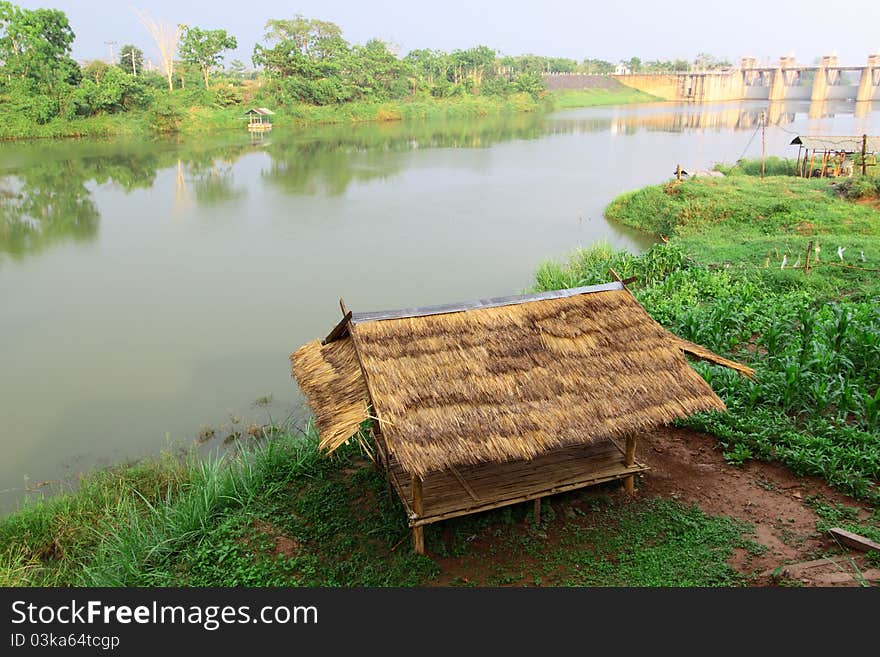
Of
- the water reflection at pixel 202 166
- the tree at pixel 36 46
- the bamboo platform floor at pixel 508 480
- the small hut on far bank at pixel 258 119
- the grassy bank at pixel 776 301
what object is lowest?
the bamboo platform floor at pixel 508 480

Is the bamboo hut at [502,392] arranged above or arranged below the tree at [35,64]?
below

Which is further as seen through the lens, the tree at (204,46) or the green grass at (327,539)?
the tree at (204,46)

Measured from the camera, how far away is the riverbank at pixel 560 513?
400cm

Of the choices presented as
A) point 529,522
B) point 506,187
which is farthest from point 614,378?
point 506,187

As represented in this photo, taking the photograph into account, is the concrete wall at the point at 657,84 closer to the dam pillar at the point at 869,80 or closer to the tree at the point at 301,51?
the dam pillar at the point at 869,80

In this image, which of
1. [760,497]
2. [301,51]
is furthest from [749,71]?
[760,497]

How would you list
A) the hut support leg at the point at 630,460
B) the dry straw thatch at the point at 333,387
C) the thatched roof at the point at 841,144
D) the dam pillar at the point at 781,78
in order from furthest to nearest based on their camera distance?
1. the dam pillar at the point at 781,78
2. the thatched roof at the point at 841,144
3. the hut support leg at the point at 630,460
4. the dry straw thatch at the point at 333,387

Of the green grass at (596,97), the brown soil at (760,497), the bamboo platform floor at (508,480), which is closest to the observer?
the brown soil at (760,497)

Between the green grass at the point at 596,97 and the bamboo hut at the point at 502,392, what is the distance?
52.4m

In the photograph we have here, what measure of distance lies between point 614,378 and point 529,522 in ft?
3.65

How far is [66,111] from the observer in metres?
27.6

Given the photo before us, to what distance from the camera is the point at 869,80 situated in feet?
182

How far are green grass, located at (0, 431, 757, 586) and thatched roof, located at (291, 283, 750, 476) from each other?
700 mm

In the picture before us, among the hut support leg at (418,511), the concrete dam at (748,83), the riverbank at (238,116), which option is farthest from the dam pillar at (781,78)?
the hut support leg at (418,511)
